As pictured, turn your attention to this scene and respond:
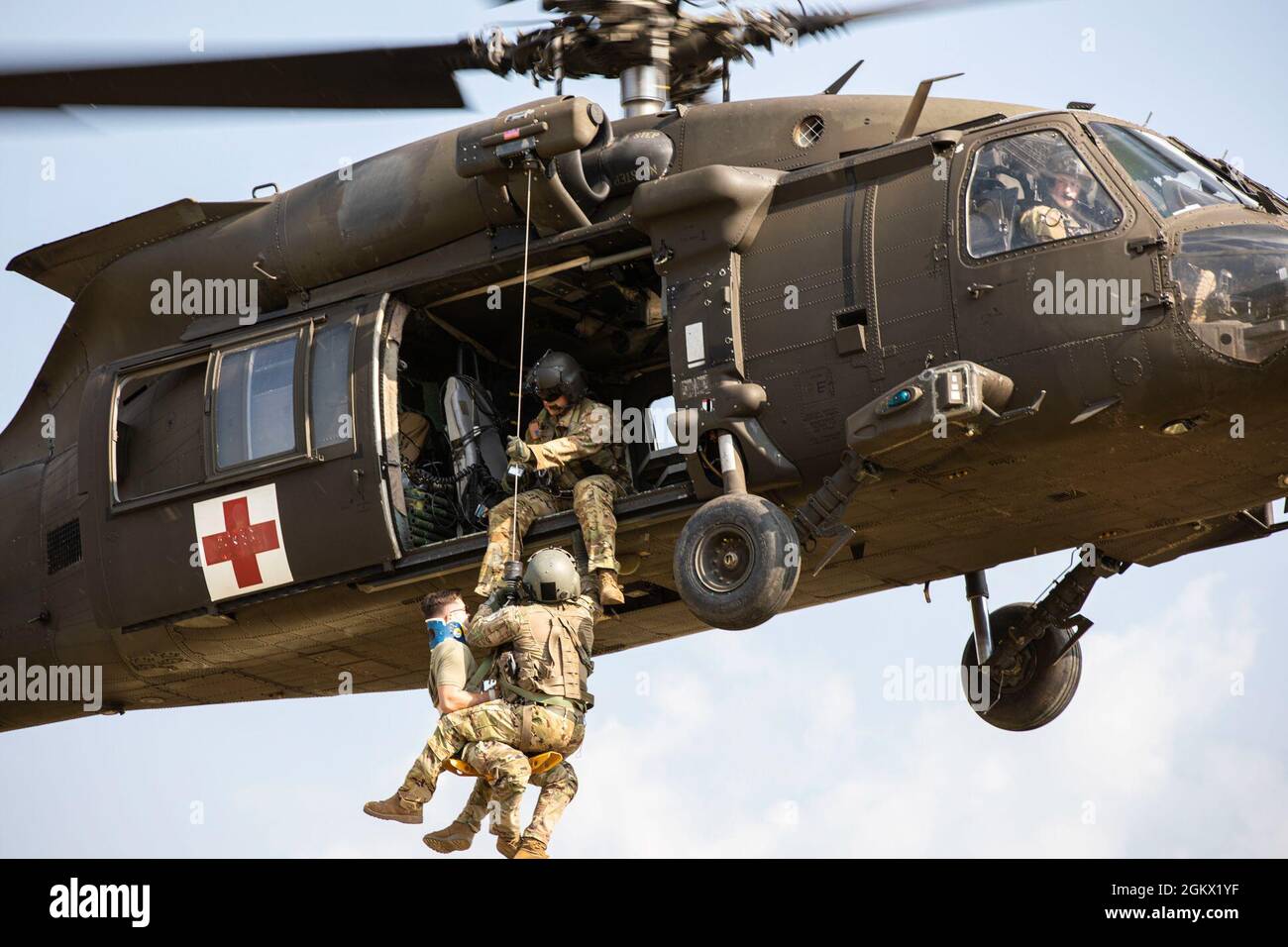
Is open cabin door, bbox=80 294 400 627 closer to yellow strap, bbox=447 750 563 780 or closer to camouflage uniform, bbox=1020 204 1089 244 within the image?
yellow strap, bbox=447 750 563 780

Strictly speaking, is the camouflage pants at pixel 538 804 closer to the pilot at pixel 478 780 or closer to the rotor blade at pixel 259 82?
the pilot at pixel 478 780

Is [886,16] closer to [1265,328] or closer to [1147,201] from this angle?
[1147,201]

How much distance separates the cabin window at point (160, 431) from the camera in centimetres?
1253

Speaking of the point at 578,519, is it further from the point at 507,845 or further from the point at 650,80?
the point at 650,80

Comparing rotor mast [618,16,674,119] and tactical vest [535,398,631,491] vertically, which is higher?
rotor mast [618,16,674,119]

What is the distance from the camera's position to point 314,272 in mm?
12383

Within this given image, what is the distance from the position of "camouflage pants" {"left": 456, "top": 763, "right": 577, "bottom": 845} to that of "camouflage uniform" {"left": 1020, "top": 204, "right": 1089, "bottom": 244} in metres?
3.50

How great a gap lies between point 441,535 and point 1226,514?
437 centimetres

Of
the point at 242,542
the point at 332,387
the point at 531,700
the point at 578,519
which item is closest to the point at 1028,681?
the point at 578,519

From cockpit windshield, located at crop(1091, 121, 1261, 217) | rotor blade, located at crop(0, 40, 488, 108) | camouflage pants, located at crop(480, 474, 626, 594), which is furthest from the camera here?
rotor blade, located at crop(0, 40, 488, 108)

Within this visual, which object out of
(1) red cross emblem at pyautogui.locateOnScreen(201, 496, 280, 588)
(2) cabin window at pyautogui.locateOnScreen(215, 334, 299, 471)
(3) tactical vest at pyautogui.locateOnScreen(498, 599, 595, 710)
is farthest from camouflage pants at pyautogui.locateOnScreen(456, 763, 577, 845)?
(2) cabin window at pyautogui.locateOnScreen(215, 334, 299, 471)

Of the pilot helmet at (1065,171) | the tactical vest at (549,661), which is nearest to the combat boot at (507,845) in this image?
the tactical vest at (549,661)

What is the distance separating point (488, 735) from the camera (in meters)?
10.3

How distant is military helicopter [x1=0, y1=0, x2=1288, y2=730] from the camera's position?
10.2m
